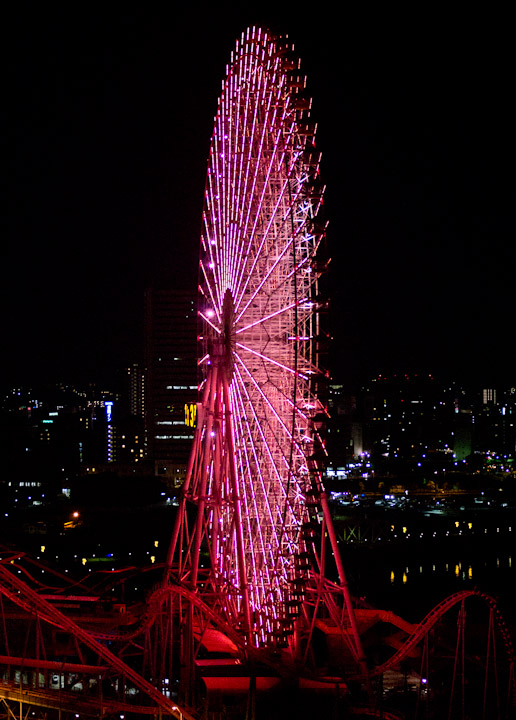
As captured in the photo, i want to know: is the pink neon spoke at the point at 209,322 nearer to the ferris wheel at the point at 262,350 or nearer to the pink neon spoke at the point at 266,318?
the ferris wheel at the point at 262,350

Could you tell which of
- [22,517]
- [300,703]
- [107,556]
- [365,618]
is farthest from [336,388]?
[300,703]

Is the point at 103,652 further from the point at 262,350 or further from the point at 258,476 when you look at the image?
the point at 262,350

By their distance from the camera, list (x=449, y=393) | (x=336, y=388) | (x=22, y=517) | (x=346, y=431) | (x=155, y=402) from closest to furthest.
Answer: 1. (x=22, y=517)
2. (x=155, y=402)
3. (x=346, y=431)
4. (x=336, y=388)
5. (x=449, y=393)

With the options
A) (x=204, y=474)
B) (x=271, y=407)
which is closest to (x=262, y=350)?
(x=271, y=407)

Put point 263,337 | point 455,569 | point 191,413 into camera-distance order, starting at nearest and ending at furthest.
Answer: point 263,337 → point 191,413 → point 455,569

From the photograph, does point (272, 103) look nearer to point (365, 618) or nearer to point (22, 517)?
point (365, 618)

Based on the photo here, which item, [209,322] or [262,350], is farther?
[209,322]

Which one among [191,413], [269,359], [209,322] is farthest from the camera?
[191,413]
